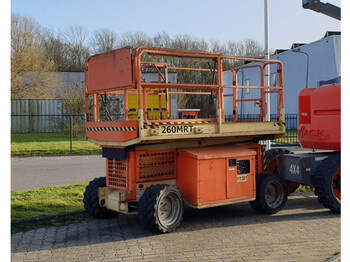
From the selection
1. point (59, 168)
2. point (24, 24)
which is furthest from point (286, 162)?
point (24, 24)

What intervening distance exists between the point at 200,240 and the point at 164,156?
164cm

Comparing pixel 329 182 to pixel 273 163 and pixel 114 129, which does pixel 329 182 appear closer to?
pixel 273 163

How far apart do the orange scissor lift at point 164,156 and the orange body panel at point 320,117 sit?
1.25 m

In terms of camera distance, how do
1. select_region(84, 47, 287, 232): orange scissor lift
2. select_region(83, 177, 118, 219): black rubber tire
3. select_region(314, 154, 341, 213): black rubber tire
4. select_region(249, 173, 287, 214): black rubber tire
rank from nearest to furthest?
select_region(84, 47, 287, 232): orange scissor lift < select_region(83, 177, 118, 219): black rubber tire < select_region(314, 154, 341, 213): black rubber tire < select_region(249, 173, 287, 214): black rubber tire

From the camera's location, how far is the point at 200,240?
657cm

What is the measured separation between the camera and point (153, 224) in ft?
22.2

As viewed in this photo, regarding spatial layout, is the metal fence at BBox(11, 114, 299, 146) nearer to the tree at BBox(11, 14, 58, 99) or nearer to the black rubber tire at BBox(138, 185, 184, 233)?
the tree at BBox(11, 14, 58, 99)

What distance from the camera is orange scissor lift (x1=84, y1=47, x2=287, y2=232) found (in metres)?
6.84

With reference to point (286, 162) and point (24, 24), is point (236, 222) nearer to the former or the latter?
point (286, 162)

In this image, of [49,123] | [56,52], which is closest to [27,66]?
[49,123]

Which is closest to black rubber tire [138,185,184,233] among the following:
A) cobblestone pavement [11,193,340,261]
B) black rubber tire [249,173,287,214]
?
cobblestone pavement [11,193,340,261]

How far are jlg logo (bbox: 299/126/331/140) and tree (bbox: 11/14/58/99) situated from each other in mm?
20571

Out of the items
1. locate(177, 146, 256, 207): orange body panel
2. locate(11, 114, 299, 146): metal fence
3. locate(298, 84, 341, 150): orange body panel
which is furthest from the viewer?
locate(11, 114, 299, 146): metal fence

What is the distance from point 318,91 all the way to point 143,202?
4.16m
